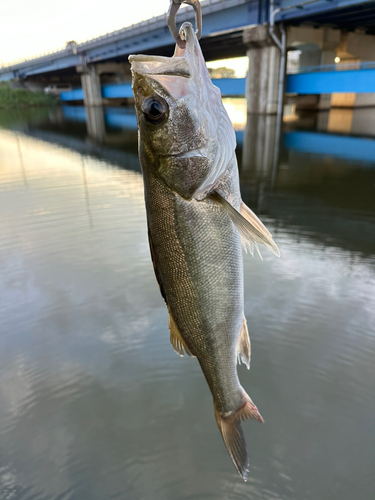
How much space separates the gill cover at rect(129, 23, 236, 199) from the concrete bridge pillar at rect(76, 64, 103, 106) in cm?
5216

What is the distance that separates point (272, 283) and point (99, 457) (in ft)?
11.1

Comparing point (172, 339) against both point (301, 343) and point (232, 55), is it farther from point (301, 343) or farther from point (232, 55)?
point (232, 55)

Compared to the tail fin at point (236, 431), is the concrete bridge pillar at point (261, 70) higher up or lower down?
higher up

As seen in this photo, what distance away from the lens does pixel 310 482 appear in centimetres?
282

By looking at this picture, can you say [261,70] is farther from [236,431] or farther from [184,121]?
[236,431]

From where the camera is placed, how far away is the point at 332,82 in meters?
23.9

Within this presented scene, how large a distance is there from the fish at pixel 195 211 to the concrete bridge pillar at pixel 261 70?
27.7 m

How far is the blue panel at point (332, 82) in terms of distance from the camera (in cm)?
2183

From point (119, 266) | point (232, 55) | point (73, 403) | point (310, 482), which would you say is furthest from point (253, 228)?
point (232, 55)

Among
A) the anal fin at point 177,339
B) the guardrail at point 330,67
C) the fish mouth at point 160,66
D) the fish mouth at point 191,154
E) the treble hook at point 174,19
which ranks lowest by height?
the anal fin at point 177,339

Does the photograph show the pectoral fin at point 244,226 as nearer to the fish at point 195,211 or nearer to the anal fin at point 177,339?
the fish at point 195,211

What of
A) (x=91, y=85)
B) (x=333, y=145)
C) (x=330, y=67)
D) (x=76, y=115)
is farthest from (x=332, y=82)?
(x=91, y=85)

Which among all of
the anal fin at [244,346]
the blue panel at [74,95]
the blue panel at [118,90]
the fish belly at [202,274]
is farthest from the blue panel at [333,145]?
the blue panel at [74,95]

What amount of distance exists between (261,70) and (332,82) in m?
5.78
